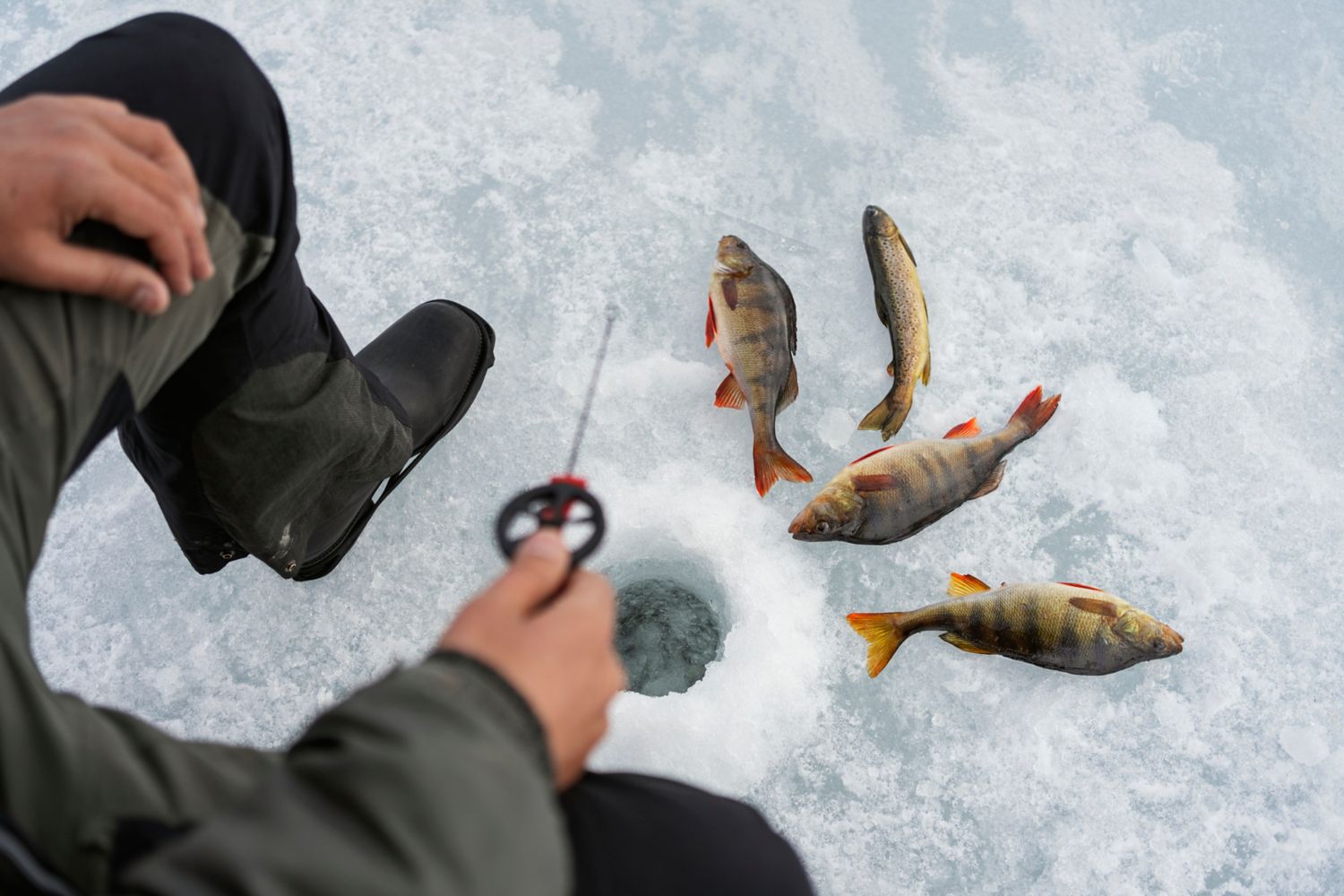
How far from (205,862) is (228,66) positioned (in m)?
1.18

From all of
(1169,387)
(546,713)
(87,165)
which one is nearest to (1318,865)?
(1169,387)

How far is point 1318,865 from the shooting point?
2.14 metres

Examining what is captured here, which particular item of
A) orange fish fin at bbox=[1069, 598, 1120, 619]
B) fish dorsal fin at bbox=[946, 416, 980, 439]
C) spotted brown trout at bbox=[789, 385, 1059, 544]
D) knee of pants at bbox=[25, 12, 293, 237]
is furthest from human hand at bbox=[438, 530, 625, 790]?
fish dorsal fin at bbox=[946, 416, 980, 439]

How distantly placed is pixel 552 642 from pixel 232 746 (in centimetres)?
49

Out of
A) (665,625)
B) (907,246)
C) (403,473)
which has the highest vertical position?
(907,246)

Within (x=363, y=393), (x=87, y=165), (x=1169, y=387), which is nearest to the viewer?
(x=87, y=165)

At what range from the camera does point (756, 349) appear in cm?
236

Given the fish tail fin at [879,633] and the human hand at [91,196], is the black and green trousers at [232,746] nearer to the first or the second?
the human hand at [91,196]

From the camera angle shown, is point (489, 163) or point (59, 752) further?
point (489, 163)

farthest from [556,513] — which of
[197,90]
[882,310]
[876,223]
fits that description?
[876,223]

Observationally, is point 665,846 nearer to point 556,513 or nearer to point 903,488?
point 556,513

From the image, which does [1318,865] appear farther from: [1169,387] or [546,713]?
Answer: [546,713]

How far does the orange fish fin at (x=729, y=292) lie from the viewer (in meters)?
2.40

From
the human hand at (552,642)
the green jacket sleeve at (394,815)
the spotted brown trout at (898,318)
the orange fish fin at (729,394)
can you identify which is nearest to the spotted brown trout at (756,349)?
the orange fish fin at (729,394)
